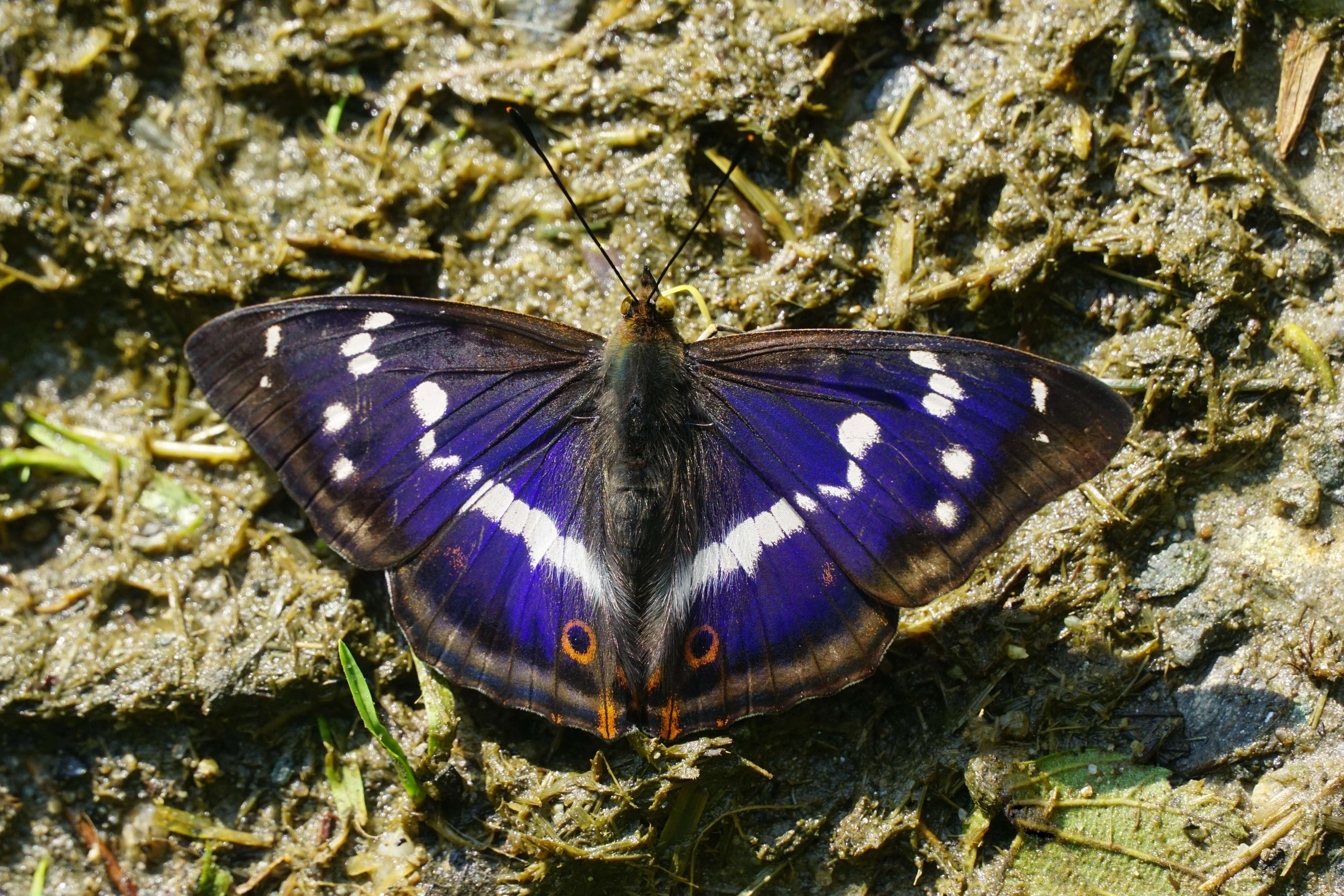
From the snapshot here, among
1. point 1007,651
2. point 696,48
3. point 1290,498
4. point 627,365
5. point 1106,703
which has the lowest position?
point 1106,703

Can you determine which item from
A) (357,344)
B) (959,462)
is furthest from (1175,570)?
(357,344)

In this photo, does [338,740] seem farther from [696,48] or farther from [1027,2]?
[1027,2]

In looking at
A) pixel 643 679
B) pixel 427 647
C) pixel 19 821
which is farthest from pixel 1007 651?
pixel 19 821

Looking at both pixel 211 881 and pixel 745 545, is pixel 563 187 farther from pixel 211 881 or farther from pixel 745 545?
pixel 211 881

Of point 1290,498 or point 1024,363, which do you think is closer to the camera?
point 1024,363

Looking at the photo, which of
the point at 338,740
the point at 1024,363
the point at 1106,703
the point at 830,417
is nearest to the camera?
the point at 1024,363

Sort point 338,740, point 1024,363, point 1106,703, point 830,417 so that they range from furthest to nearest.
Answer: point 338,740, point 1106,703, point 830,417, point 1024,363
